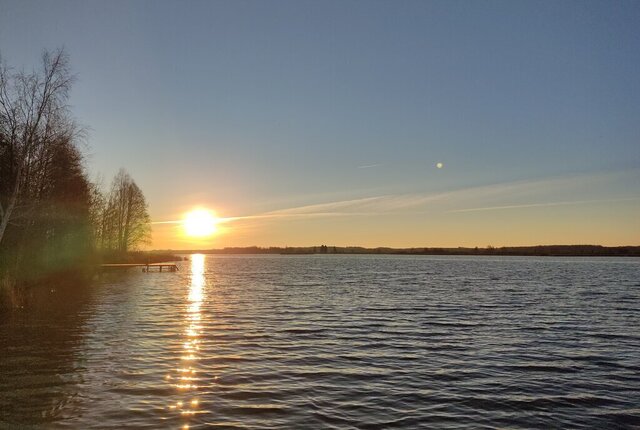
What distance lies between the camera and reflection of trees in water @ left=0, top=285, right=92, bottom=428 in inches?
449

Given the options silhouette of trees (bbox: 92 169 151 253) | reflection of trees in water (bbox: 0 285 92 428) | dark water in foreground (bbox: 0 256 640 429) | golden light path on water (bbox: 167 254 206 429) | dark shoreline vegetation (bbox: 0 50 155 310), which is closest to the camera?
reflection of trees in water (bbox: 0 285 92 428)

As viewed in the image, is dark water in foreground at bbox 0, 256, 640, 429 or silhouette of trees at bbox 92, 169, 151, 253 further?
silhouette of trees at bbox 92, 169, 151, 253

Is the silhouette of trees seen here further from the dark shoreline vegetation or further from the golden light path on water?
the golden light path on water

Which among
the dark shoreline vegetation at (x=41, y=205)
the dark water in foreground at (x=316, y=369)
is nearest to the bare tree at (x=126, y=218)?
the dark shoreline vegetation at (x=41, y=205)

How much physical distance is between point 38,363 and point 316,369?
9.18m

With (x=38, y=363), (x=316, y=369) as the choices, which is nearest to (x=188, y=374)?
(x=316, y=369)

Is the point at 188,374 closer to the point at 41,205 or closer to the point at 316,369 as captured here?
the point at 316,369

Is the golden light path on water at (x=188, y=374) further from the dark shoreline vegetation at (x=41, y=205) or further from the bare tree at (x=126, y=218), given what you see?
the bare tree at (x=126, y=218)

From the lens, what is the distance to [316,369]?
16375 mm

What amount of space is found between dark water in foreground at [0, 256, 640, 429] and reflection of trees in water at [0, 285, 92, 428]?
54 mm

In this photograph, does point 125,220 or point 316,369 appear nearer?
point 316,369

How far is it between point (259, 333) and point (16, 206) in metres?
18.5

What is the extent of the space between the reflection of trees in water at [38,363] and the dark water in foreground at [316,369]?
5 centimetres

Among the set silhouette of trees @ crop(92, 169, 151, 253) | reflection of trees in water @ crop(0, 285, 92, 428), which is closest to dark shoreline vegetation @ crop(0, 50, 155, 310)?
reflection of trees in water @ crop(0, 285, 92, 428)
